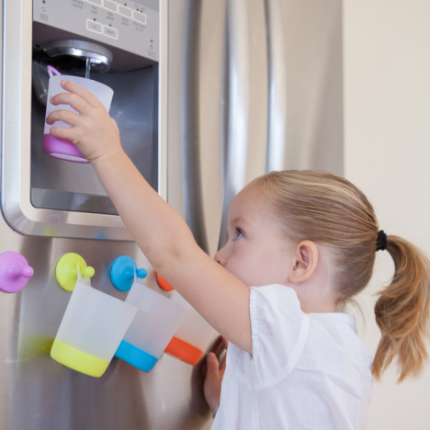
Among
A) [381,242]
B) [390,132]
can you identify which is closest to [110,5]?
[381,242]

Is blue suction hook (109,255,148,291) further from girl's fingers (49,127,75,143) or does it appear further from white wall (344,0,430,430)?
white wall (344,0,430,430)

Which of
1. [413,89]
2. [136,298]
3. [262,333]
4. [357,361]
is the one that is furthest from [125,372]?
[413,89]

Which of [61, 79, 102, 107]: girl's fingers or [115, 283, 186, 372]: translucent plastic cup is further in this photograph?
[115, 283, 186, 372]: translucent plastic cup

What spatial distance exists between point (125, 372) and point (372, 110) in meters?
0.97

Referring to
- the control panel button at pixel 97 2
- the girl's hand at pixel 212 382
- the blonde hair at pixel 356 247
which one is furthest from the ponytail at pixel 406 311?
the control panel button at pixel 97 2

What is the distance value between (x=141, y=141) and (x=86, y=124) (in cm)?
22

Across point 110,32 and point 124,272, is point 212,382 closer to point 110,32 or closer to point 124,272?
point 124,272

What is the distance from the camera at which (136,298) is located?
0.77 metres

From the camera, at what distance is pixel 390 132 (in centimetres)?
140

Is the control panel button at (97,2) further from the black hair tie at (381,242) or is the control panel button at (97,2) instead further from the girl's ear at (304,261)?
the black hair tie at (381,242)

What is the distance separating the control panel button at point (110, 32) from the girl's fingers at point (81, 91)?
6.3 inches

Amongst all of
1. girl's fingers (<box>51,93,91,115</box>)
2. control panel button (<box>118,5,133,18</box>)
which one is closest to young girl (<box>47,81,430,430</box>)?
girl's fingers (<box>51,93,91,115</box>)

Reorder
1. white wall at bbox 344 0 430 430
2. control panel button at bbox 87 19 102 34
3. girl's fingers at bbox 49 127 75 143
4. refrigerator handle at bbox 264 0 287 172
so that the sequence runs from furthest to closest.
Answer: white wall at bbox 344 0 430 430
refrigerator handle at bbox 264 0 287 172
control panel button at bbox 87 19 102 34
girl's fingers at bbox 49 127 75 143

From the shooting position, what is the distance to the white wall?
1.30 meters
